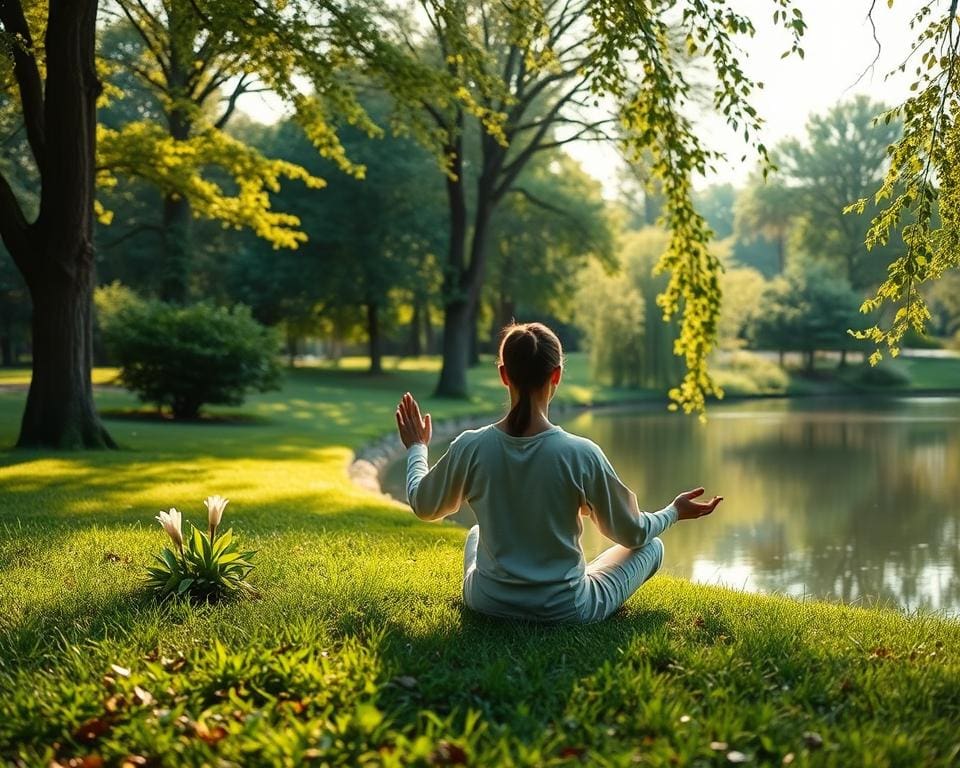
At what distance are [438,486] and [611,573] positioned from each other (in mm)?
945

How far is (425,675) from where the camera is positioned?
3838 millimetres

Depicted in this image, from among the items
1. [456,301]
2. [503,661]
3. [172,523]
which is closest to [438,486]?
[503,661]

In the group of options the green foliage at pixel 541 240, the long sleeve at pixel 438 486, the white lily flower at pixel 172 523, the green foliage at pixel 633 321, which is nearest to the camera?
the long sleeve at pixel 438 486

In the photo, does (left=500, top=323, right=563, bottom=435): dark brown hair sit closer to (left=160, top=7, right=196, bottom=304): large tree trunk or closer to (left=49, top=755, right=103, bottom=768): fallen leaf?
(left=49, top=755, right=103, bottom=768): fallen leaf

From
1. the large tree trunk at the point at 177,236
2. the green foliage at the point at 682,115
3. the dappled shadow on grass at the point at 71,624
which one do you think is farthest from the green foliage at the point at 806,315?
the dappled shadow on grass at the point at 71,624

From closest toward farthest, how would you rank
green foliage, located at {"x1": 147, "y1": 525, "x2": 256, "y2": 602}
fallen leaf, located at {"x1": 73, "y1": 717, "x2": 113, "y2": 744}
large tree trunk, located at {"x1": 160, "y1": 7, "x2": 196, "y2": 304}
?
fallen leaf, located at {"x1": 73, "y1": 717, "x2": 113, "y2": 744} < green foliage, located at {"x1": 147, "y1": 525, "x2": 256, "y2": 602} < large tree trunk, located at {"x1": 160, "y1": 7, "x2": 196, "y2": 304}

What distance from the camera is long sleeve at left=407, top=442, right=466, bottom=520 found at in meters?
4.42

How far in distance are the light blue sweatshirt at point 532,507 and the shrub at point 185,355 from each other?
15651mm

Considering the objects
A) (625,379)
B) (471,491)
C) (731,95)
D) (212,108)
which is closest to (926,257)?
(731,95)

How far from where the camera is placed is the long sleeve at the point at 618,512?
426 cm

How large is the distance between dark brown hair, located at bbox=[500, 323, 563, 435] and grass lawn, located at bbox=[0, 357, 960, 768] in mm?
966

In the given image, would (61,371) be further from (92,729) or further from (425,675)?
(425,675)

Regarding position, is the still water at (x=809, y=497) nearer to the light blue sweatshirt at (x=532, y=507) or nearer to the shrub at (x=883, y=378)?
the light blue sweatshirt at (x=532, y=507)

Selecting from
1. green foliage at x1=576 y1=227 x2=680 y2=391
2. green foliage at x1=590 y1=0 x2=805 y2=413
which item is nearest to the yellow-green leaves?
green foliage at x1=590 y1=0 x2=805 y2=413
